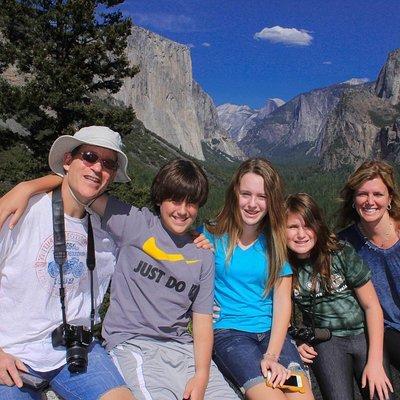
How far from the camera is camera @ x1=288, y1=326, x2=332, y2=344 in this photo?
4.00 meters

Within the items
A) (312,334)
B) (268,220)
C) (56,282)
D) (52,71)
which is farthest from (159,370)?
(52,71)

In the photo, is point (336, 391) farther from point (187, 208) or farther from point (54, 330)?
point (54, 330)

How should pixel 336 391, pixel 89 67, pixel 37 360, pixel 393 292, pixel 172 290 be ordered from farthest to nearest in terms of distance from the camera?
pixel 89 67
pixel 393 292
pixel 336 391
pixel 172 290
pixel 37 360

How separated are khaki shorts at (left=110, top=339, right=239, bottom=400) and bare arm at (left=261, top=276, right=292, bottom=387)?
34 cm

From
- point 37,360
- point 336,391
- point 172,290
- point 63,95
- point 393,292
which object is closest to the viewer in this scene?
point 37,360

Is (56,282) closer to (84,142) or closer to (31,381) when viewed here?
(31,381)

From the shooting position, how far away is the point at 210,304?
3.62 metres

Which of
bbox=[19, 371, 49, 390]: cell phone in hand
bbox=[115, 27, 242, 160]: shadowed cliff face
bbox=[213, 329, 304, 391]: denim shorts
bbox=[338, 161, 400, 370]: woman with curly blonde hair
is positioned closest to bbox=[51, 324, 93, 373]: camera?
bbox=[19, 371, 49, 390]: cell phone in hand

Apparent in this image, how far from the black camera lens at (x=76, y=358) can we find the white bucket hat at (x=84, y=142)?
1.31 metres

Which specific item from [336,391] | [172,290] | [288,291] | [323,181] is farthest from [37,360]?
[323,181]

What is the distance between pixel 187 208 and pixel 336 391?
1.97m

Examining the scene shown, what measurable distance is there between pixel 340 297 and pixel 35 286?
2620mm

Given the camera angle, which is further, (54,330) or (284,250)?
(284,250)

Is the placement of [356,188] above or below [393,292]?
above
